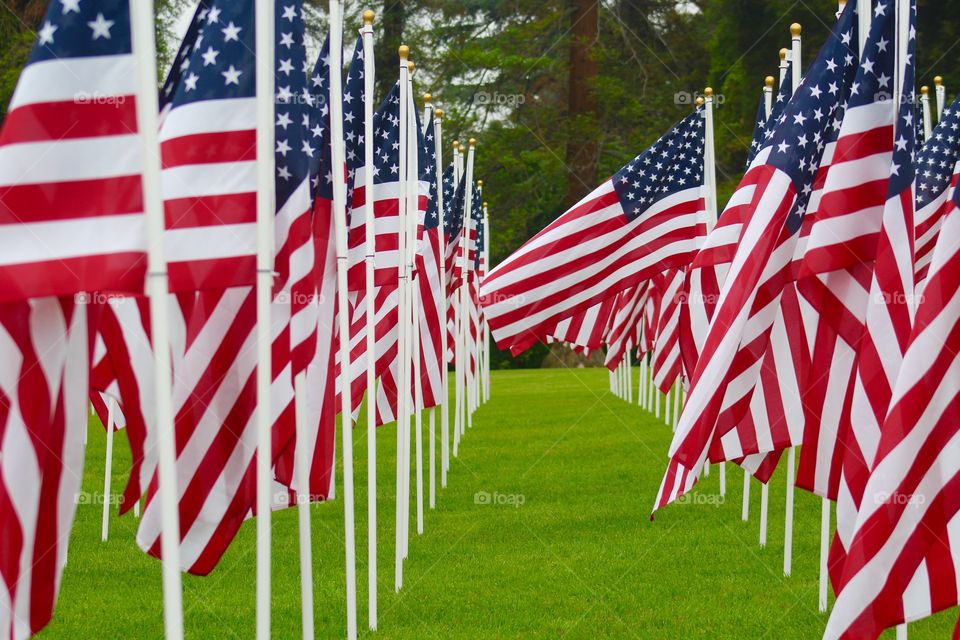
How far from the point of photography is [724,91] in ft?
126

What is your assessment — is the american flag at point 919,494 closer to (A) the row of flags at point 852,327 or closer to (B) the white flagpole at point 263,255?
(A) the row of flags at point 852,327

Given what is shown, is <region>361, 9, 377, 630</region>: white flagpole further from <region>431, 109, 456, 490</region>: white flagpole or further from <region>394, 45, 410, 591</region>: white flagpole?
<region>431, 109, 456, 490</region>: white flagpole

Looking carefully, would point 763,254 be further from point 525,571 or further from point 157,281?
point 525,571

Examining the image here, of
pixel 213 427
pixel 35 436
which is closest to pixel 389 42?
pixel 213 427

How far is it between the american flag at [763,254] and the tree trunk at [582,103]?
34612mm

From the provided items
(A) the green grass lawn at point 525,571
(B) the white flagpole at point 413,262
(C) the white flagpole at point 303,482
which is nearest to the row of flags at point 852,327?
(A) the green grass lawn at point 525,571

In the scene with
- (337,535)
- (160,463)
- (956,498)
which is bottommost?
(337,535)

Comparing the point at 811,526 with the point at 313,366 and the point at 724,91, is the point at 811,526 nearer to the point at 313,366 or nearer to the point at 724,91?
the point at 313,366

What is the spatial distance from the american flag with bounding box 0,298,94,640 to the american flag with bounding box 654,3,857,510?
308 cm

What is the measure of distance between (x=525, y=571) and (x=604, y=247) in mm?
2708

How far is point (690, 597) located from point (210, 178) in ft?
18.9

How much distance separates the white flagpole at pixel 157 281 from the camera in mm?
4426

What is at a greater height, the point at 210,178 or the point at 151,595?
the point at 210,178

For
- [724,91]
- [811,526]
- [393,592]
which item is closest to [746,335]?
[393,592]
